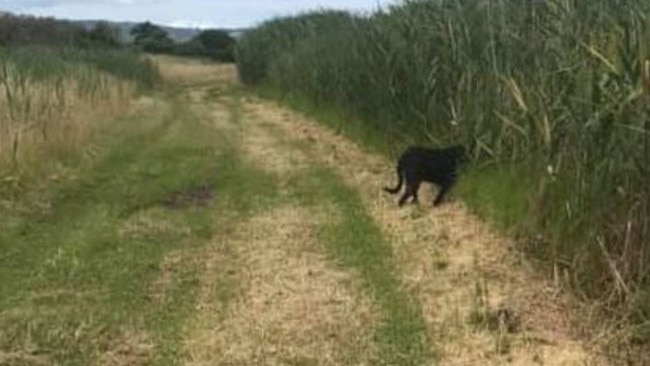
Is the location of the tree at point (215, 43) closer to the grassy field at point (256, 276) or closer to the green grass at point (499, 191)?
the grassy field at point (256, 276)

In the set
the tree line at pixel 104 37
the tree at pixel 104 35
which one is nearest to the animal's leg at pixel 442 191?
the tree line at pixel 104 37

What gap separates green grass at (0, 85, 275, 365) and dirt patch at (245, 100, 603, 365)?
1.50 m

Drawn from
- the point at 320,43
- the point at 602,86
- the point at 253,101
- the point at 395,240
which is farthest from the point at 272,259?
the point at 253,101

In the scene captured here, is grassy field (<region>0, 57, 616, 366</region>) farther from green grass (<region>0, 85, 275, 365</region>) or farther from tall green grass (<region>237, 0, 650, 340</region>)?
tall green grass (<region>237, 0, 650, 340</region>)

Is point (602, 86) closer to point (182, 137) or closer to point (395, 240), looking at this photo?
point (395, 240)

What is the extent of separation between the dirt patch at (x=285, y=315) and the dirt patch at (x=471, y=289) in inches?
18.5

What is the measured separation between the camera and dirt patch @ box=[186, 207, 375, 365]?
20.1ft

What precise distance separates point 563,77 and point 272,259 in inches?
101

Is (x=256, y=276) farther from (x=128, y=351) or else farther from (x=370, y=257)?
(x=128, y=351)

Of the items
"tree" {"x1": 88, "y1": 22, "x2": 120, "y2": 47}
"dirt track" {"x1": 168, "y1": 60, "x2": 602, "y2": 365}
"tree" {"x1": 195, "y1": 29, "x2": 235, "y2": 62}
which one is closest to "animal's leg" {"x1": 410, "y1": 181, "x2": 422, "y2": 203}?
"dirt track" {"x1": 168, "y1": 60, "x2": 602, "y2": 365}

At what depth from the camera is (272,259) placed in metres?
8.56

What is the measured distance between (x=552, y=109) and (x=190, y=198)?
5.15 m

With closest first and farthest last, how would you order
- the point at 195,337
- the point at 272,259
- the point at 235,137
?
the point at 195,337 < the point at 272,259 < the point at 235,137

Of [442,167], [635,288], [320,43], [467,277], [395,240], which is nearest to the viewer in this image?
[635,288]
